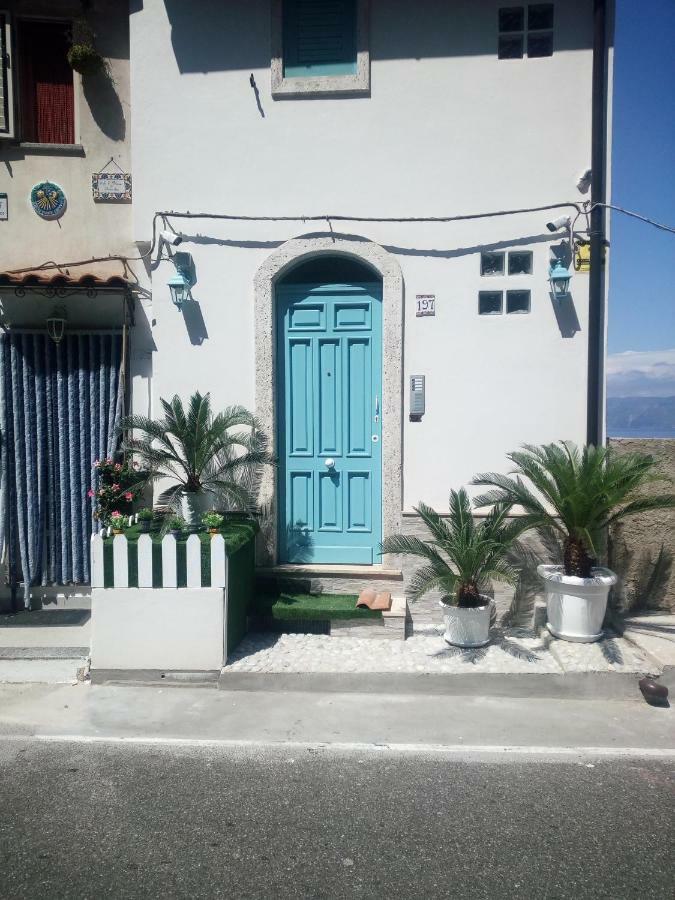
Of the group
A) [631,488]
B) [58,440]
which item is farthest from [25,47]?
[631,488]

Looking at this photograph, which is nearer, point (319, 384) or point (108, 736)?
point (108, 736)

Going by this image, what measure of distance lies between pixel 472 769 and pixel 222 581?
224 cm

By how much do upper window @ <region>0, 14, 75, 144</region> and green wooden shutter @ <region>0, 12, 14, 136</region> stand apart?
166mm

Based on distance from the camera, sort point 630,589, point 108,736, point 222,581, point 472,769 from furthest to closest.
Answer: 1. point 630,589
2. point 222,581
3. point 108,736
4. point 472,769

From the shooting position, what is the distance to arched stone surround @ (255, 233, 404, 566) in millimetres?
6477

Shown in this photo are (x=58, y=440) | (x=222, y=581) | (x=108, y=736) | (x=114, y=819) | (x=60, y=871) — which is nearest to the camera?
(x=60, y=871)

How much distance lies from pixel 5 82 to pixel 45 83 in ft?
1.28

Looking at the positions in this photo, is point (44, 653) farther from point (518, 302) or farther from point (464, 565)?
point (518, 302)

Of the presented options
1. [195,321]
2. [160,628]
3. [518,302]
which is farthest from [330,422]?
[160,628]

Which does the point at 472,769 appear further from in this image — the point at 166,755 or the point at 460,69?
the point at 460,69

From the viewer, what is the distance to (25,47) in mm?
7250

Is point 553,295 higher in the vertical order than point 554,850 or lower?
higher

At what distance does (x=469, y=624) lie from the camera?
5.67m

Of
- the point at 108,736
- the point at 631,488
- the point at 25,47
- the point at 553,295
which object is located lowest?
the point at 108,736
